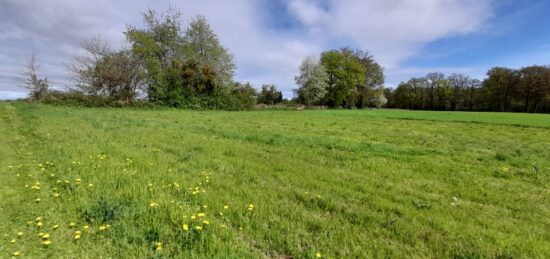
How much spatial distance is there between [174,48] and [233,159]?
126ft

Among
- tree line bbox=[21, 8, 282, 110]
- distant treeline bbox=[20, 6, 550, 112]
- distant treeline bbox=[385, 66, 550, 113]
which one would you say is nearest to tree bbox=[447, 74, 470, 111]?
distant treeline bbox=[385, 66, 550, 113]

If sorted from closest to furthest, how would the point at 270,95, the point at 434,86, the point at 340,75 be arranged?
the point at 340,75
the point at 270,95
the point at 434,86

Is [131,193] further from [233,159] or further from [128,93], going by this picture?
[128,93]

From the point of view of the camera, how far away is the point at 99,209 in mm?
4074

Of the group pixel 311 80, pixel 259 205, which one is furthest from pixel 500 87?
pixel 259 205

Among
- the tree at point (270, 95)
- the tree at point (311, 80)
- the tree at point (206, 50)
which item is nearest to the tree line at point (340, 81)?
the tree at point (311, 80)

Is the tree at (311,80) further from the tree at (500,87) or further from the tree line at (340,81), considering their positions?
the tree at (500,87)

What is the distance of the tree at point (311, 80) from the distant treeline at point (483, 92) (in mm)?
47933

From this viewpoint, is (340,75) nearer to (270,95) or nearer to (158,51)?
(270,95)

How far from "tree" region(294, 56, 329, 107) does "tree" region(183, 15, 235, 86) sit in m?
22.6

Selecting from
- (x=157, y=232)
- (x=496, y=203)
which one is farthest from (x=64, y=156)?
(x=496, y=203)

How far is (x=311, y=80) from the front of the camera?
61.7 m

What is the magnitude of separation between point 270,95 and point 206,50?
1319 inches

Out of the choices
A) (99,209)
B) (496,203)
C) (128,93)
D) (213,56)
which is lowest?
(496,203)
